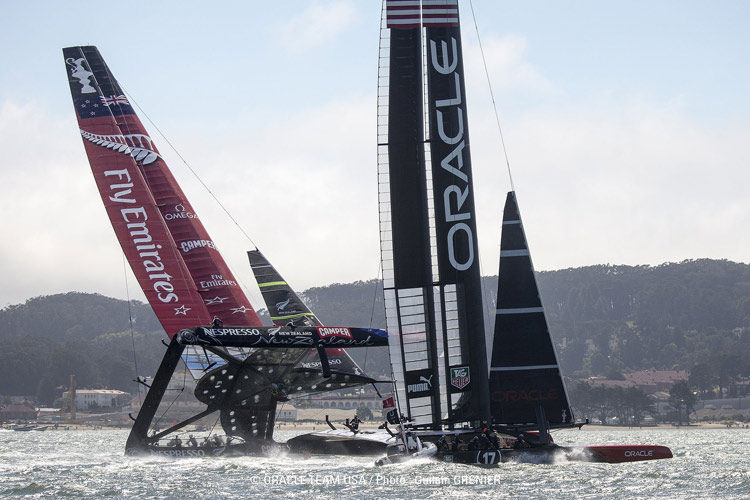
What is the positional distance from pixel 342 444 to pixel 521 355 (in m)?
6.90

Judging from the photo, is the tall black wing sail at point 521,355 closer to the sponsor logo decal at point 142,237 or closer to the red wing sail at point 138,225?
the red wing sail at point 138,225

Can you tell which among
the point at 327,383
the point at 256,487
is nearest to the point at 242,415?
the point at 327,383

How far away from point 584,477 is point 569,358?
157853 mm

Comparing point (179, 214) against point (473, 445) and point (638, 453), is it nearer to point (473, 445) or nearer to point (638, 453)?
point (473, 445)

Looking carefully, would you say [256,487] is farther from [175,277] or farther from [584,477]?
[175,277]

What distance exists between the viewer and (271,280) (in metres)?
31.1

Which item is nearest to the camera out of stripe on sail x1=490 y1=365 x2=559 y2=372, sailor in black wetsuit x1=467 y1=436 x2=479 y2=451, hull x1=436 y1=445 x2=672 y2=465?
hull x1=436 y1=445 x2=672 y2=465

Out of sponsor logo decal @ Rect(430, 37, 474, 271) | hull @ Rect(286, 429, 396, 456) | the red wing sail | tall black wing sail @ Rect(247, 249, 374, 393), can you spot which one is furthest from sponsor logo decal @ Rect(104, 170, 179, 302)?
sponsor logo decal @ Rect(430, 37, 474, 271)

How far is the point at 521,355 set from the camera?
21469 millimetres

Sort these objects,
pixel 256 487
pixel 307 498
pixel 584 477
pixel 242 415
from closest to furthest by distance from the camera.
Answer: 1. pixel 307 498
2. pixel 256 487
3. pixel 584 477
4. pixel 242 415

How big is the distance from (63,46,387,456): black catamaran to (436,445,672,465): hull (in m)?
3.93

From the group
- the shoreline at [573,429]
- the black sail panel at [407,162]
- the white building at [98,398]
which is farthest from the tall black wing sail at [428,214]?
the white building at [98,398]

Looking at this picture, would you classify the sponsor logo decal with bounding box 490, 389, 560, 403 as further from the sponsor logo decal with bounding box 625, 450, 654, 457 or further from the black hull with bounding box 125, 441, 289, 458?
the black hull with bounding box 125, 441, 289, 458

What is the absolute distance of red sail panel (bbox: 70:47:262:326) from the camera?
2838cm
